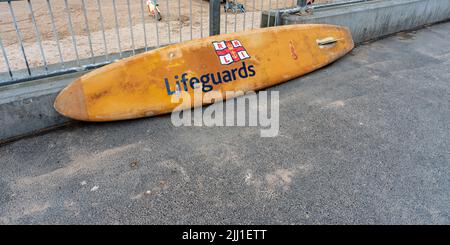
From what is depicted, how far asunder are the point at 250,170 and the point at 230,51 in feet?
5.89

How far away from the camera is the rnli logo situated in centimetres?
397

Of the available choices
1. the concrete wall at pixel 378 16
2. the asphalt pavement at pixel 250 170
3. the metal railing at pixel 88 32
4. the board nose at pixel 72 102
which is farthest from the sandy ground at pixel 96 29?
the asphalt pavement at pixel 250 170

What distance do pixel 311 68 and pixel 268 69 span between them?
2.63 feet

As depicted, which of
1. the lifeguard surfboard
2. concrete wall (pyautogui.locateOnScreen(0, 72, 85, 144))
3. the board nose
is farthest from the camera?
the lifeguard surfboard

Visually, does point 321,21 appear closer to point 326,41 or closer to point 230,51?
point 326,41

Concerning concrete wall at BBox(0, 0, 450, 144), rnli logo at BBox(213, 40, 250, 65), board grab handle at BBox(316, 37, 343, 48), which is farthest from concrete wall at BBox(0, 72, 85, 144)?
board grab handle at BBox(316, 37, 343, 48)

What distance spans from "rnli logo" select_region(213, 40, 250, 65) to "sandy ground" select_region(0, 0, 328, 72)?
48cm

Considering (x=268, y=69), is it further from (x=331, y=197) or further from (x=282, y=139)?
(x=331, y=197)

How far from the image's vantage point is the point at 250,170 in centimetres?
283

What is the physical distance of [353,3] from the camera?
595 centimetres

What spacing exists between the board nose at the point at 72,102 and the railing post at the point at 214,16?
192 centimetres

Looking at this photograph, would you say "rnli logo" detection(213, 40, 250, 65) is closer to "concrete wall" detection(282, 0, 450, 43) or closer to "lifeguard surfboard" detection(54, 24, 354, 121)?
"lifeguard surfboard" detection(54, 24, 354, 121)
